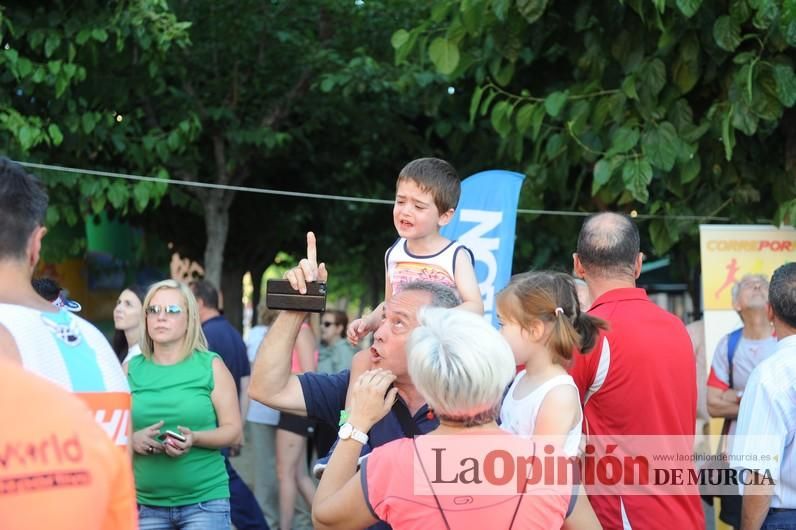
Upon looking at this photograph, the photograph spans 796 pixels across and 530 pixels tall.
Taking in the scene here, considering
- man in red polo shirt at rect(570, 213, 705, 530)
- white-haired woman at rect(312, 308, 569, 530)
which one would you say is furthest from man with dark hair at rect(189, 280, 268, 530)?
white-haired woman at rect(312, 308, 569, 530)

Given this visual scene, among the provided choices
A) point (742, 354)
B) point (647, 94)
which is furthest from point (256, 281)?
point (742, 354)

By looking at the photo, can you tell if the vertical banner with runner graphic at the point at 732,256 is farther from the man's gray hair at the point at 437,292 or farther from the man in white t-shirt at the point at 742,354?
the man's gray hair at the point at 437,292

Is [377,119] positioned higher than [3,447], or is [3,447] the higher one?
[377,119]

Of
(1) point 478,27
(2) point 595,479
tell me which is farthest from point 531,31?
(2) point 595,479

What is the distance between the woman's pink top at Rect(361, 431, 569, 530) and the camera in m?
2.68

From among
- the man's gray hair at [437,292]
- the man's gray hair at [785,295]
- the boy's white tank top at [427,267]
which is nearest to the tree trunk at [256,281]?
the boy's white tank top at [427,267]

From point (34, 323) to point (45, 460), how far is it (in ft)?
2.86

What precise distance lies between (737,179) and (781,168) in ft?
1.07

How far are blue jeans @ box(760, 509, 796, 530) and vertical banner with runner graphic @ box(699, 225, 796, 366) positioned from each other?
3718mm

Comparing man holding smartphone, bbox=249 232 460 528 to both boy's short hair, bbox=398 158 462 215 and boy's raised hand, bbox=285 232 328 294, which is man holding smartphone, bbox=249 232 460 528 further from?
boy's short hair, bbox=398 158 462 215

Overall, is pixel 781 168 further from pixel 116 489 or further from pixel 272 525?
pixel 116 489

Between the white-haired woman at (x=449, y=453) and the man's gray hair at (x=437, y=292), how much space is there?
639 millimetres

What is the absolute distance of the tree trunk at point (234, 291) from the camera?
1658 centimetres

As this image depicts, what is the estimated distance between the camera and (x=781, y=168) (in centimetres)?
796
